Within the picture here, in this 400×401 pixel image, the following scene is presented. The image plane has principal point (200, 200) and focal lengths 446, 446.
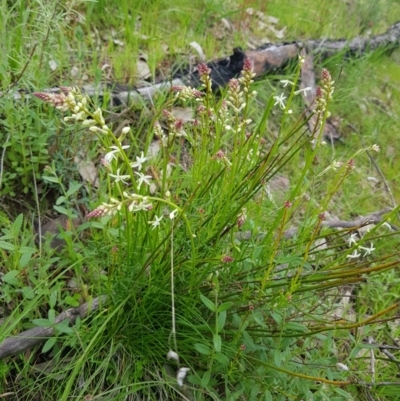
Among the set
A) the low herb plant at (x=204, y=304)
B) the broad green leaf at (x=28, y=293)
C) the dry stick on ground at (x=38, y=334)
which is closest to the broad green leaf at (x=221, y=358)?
the low herb plant at (x=204, y=304)

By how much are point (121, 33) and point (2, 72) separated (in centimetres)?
137

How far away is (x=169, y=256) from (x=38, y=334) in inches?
21.2

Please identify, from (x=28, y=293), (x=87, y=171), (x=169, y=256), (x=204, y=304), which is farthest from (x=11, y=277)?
(x=87, y=171)

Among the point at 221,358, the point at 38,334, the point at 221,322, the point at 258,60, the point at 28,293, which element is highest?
the point at 258,60

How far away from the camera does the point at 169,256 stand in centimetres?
150

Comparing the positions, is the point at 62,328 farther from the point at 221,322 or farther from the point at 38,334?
the point at 221,322

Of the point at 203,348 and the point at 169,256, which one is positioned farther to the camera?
the point at 169,256

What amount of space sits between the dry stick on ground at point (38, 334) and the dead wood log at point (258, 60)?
0.97 metres

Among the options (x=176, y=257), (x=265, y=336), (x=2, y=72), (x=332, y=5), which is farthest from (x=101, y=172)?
(x=332, y=5)

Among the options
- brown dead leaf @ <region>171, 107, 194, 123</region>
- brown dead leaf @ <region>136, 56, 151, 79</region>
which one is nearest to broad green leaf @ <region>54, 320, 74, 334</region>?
brown dead leaf @ <region>171, 107, 194, 123</region>

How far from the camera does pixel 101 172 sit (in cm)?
207

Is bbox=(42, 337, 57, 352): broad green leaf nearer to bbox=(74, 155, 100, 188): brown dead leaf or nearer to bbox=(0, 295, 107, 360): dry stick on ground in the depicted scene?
bbox=(0, 295, 107, 360): dry stick on ground

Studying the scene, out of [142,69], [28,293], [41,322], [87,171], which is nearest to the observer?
[41,322]

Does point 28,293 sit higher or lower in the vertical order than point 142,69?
lower
